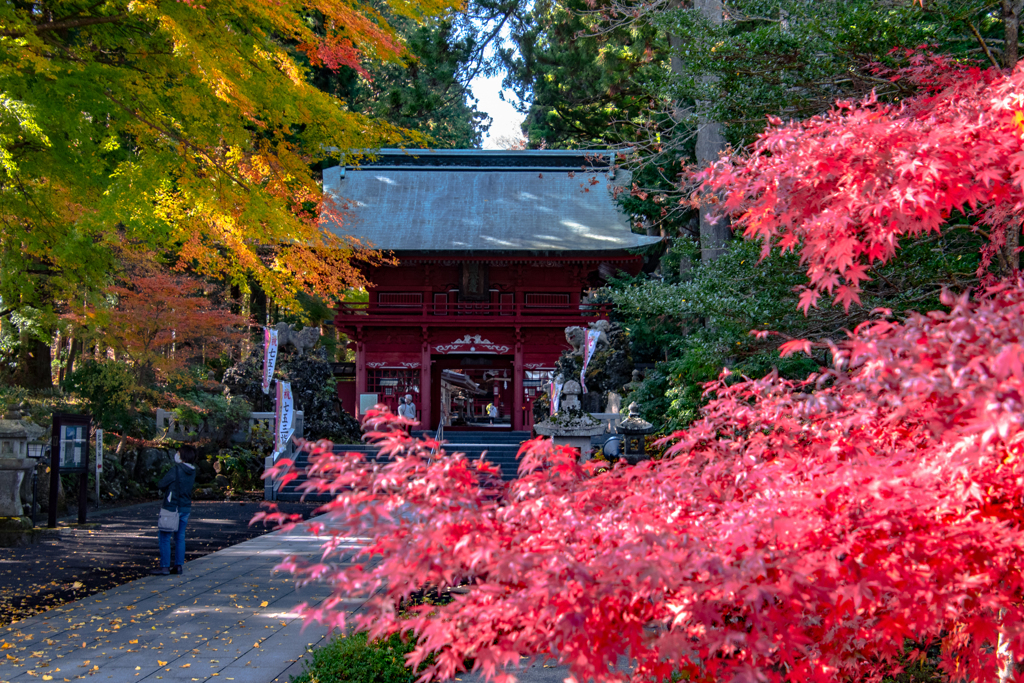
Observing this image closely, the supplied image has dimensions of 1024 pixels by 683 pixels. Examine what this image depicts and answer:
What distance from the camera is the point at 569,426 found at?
1209 cm

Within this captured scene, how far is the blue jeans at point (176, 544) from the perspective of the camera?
26.7 ft

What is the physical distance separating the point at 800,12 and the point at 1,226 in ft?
29.0

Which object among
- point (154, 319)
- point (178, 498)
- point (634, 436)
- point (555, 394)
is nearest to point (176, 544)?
point (178, 498)

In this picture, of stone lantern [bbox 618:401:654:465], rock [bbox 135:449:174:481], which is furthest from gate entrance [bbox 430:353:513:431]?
stone lantern [bbox 618:401:654:465]

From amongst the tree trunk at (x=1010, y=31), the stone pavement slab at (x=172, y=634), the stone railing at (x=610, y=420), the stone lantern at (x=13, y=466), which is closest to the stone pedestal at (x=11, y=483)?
the stone lantern at (x=13, y=466)

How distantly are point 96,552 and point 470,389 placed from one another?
3012cm

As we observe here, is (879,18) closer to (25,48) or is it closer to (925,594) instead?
(925,594)

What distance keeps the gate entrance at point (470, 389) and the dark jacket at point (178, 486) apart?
577 inches

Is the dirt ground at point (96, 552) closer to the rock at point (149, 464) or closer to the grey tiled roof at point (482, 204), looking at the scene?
the rock at point (149, 464)

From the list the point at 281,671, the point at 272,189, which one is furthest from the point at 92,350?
the point at 281,671

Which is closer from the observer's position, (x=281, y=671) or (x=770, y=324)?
(x=281, y=671)

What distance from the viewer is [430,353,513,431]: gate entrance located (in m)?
24.4

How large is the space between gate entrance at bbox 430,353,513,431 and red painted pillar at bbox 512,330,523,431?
0.55 metres

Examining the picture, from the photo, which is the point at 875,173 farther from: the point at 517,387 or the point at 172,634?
→ the point at 517,387
